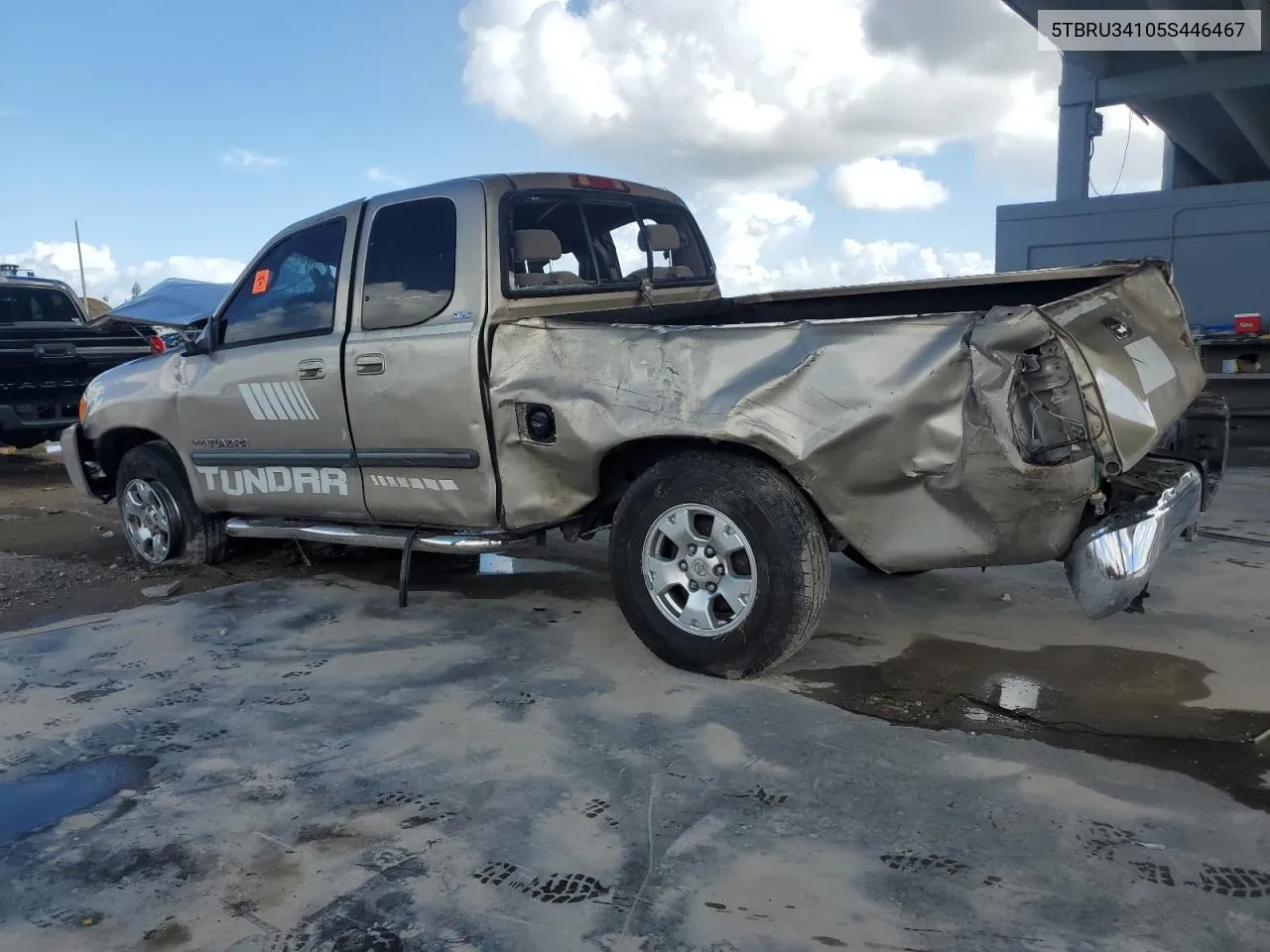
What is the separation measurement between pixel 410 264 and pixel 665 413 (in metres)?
1.58

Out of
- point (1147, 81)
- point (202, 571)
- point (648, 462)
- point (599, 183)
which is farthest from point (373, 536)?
point (1147, 81)

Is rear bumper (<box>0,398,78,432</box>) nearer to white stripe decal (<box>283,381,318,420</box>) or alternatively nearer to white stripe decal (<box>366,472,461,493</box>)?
white stripe decal (<box>283,381,318,420</box>)

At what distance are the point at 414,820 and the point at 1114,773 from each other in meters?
2.05

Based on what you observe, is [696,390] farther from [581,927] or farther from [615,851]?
[581,927]

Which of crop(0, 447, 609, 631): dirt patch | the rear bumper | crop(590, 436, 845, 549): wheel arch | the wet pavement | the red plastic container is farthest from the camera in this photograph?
the red plastic container

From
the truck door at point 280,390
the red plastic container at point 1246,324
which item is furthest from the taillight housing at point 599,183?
the red plastic container at point 1246,324

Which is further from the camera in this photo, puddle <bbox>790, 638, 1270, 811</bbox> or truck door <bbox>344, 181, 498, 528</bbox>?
truck door <bbox>344, 181, 498, 528</bbox>

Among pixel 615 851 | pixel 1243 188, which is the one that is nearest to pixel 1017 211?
pixel 1243 188

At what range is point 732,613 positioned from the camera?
3736 millimetres

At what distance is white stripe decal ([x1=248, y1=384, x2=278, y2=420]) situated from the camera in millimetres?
5051

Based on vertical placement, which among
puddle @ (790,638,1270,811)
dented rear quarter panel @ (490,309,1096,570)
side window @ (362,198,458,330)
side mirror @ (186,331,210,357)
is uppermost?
side window @ (362,198,458,330)

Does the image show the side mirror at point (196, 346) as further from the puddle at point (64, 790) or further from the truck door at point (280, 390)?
the puddle at point (64, 790)

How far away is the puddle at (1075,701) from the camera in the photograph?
10.0 ft

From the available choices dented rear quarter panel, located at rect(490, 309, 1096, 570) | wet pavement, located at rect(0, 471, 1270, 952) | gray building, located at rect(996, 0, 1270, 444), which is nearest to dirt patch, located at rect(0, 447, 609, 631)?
wet pavement, located at rect(0, 471, 1270, 952)
